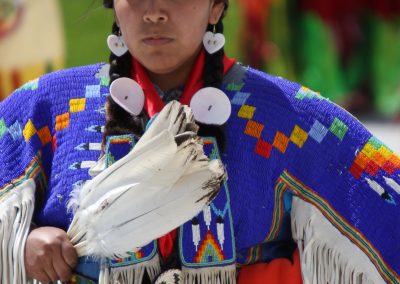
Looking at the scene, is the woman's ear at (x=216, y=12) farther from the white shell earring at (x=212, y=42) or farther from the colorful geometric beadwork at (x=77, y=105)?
the colorful geometric beadwork at (x=77, y=105)

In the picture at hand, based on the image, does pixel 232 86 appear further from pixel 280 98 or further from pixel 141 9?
pixel 141 9

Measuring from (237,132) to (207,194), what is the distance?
0.29 meters

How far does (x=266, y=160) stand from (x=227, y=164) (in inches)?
3.8

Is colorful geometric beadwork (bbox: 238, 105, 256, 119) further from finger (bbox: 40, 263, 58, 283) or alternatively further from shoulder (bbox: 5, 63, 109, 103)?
finger (bbox: 40, 263, 58, 283)

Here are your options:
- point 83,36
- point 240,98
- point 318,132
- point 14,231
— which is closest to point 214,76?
point 240,98

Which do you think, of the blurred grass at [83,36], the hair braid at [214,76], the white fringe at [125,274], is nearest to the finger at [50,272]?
the white fringe at [125,274]

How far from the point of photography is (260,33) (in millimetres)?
8125

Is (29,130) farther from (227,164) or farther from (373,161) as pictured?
(373,161)

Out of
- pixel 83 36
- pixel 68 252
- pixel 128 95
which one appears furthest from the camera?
pixel 83 36

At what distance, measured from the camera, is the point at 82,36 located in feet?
21.5

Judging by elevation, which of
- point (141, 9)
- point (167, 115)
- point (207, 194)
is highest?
point (141, 9)

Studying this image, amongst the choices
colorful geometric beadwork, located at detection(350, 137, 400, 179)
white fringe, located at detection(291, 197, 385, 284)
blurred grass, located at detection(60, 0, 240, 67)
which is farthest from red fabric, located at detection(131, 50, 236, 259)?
blurred grass, located at detection(60, 0, 240, 67)

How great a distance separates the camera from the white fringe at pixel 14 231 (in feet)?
7.69

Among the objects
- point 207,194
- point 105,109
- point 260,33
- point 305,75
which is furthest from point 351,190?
point 305,75
